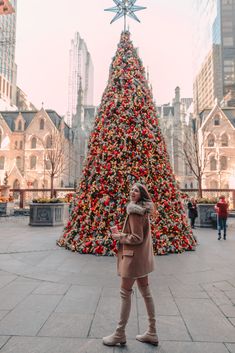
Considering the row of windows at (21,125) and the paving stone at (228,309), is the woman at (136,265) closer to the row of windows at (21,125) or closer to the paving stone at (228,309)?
the paving stone at (228,309)

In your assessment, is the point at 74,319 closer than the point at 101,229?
Yes

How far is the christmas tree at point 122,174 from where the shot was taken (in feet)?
24.7

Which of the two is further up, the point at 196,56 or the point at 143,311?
the point at 196,56

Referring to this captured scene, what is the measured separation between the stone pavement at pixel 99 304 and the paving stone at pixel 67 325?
0.04 feet

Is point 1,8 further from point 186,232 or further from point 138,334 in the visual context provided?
point 138,334

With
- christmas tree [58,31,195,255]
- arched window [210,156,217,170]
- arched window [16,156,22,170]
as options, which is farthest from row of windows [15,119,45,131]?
christmas tree [58,31,195,255]

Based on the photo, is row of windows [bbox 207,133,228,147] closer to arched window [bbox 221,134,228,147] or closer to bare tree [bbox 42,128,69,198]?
arched window [bbox 221,134,228,147]

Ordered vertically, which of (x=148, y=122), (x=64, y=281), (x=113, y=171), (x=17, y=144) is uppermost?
(x=17, y=144)

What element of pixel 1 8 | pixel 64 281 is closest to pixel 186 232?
pixel 64 281

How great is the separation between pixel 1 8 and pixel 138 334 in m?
16.4

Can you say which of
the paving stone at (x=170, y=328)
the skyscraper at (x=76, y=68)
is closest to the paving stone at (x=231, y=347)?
the paving stone at (x=170, y=328)

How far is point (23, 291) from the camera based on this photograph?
15.4 feet

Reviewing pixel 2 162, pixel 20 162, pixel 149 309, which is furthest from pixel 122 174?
pixel 2 162

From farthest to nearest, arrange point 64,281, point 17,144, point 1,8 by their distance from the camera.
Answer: point 17,144 < point 1,8 < point 64,281
